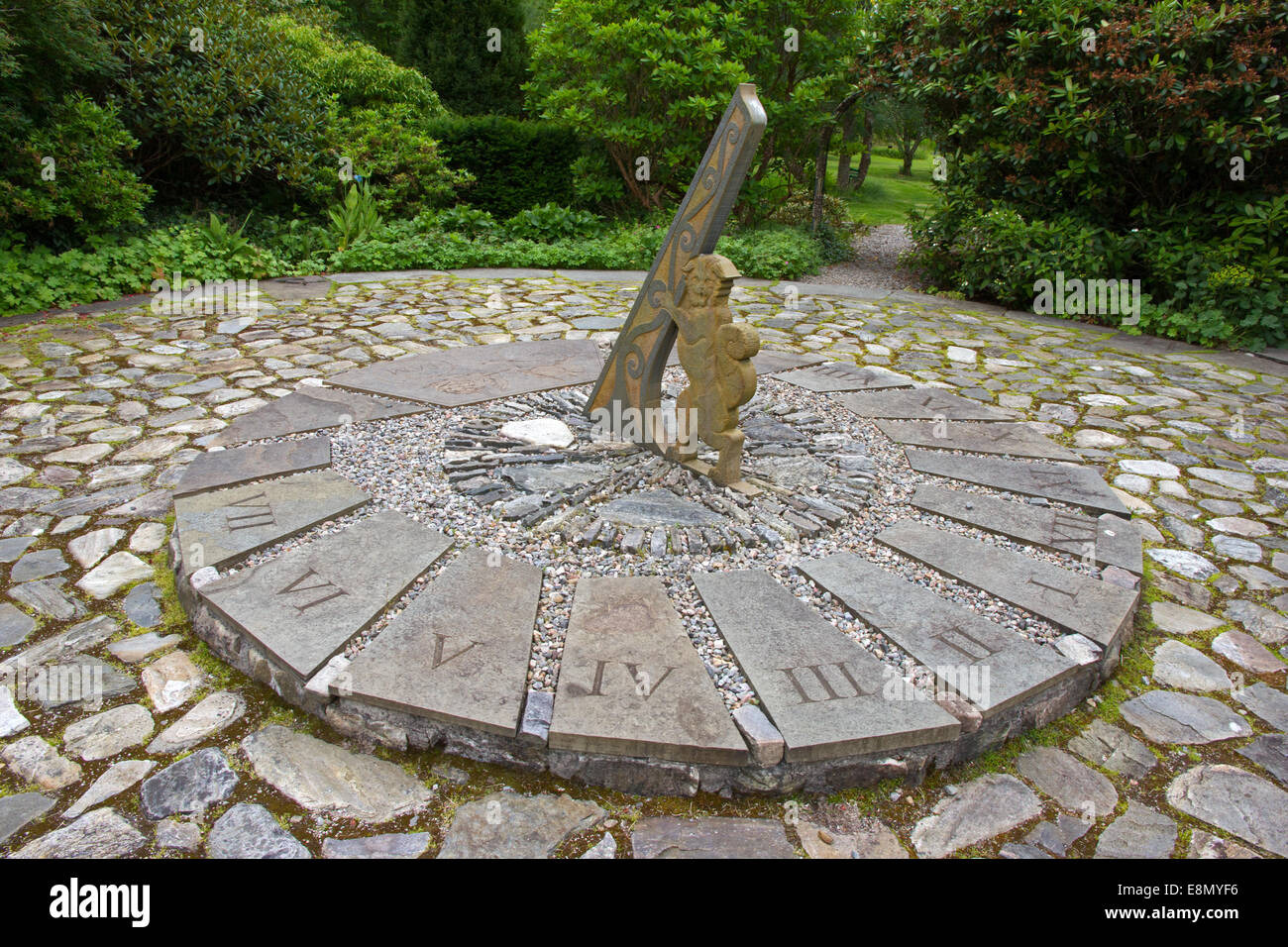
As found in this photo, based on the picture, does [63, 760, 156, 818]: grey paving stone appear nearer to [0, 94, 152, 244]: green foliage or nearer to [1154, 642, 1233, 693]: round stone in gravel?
[1154, 642, 1233, 693]: round stone in gravel

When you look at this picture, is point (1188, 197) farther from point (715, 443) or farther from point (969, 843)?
point (969, 843)

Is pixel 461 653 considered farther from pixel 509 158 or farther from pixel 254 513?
pixel 509 158

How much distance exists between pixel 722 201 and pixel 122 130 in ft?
21.0

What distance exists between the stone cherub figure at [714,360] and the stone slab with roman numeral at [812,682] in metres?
0.80

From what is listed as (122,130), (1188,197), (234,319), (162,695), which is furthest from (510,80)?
(162,695)

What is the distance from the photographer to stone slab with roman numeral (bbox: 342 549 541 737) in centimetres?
203

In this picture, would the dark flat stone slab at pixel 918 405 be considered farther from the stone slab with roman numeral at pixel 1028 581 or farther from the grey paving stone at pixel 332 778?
the grey paving stone at pixel 332 778

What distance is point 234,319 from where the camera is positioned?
6.04m

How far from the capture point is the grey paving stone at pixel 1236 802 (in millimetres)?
1906

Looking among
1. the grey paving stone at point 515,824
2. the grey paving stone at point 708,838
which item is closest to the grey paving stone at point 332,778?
the grey paving stone at point 515,824

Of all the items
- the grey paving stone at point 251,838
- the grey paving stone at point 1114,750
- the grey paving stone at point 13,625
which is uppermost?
the grey paving stone at point 13,625

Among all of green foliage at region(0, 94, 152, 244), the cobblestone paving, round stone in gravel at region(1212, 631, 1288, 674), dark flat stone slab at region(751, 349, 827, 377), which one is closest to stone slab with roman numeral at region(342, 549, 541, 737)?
the cobblestone paving

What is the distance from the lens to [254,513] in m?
2.97

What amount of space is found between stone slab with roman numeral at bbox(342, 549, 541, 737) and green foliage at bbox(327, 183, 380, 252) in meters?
6.94
